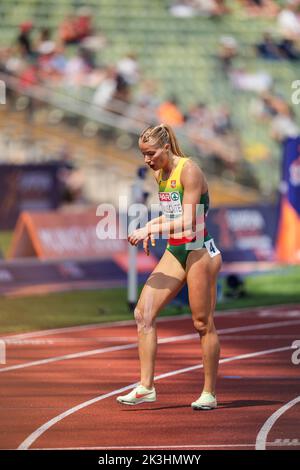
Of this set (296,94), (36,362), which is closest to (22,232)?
(36,362)

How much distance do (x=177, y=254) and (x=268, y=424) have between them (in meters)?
1.38

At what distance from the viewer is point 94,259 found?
66.1ft

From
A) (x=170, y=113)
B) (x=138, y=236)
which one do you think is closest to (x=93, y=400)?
(x=138, y=236)

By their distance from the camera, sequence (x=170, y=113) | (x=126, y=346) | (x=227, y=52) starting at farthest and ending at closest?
1. (x=227, y=52)
2. (x=170, y=113)
3. (x=126, y=346)

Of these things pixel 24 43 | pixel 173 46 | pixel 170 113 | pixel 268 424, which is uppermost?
pixel 173 46

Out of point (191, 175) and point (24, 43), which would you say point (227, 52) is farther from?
point (191, 175)

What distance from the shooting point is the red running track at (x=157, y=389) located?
25.6 feet

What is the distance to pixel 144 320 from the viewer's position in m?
8.83

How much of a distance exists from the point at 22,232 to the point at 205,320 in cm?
1152

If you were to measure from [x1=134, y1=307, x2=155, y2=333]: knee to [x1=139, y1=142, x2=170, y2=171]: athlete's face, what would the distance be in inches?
40.1

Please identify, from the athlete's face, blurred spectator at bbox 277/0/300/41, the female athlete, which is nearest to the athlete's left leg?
the female athlete

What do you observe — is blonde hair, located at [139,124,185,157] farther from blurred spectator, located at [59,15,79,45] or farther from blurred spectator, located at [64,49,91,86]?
blurred spectator, located at [59,15,79,45]

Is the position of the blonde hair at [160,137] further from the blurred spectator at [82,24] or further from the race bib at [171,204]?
the blurred spectator at [82,24]

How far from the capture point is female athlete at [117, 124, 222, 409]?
8648 millimetres
